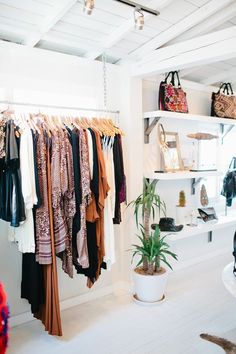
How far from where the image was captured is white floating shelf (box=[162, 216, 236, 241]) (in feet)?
10.6

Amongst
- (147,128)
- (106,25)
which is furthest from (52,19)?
(147,128)

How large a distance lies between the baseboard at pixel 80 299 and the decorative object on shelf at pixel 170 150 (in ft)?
4.35

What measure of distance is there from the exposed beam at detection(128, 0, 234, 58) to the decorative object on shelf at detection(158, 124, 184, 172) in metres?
0.87

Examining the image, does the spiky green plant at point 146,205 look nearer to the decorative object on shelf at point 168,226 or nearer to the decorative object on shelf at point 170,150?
the decorative object on shelf at point 168,226

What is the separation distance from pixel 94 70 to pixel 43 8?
85 centimetres

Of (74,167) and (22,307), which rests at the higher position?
(74,167)

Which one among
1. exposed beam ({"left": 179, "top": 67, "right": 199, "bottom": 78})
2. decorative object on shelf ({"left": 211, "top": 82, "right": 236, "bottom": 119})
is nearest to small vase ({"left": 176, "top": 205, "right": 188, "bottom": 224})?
decorative object on shelf ({"left": 211, "top": 82, "right": 236, "bottom": 119})

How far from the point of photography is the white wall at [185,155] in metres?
3.37

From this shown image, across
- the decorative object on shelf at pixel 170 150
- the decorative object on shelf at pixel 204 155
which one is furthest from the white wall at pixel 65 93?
the decorative object on shelf at pixel 204 155

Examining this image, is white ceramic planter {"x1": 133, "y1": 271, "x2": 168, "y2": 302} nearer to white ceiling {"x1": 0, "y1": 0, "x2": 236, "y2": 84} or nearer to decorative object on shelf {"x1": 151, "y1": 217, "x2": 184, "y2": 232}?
decorative object on shelf {"x1": 151, "y1": 217, "x2": 184, "y2": 232}

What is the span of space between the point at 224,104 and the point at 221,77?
1.06 ft

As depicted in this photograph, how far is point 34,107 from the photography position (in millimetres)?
2572

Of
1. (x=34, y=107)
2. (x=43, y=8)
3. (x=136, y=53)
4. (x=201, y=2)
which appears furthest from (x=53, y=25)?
Result: (x=201, y=2)

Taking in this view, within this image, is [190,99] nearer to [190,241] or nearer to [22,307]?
[190,241]
